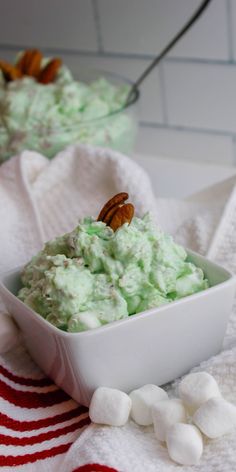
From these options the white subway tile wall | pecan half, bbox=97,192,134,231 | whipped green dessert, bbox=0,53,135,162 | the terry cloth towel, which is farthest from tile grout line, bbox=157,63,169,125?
pecan half, bbox=97,192,134,231

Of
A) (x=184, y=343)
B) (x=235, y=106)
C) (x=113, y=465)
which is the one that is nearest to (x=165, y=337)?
(x=184, y=343)

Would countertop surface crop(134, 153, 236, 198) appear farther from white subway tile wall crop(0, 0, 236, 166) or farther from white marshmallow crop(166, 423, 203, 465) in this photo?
white marshmallow crop(166, 423, 203, 465)

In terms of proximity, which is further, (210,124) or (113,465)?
(210,124)

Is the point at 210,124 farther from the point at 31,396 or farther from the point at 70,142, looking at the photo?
the point at 31,396

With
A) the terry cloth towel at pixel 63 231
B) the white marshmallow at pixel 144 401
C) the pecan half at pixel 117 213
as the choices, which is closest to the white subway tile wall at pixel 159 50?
the terry cloth towel at pixel 63 231

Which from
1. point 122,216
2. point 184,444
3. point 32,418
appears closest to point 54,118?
point 122,216

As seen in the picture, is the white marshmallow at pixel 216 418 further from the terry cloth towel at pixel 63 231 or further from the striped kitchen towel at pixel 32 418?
the striped kitchen towel at pixel 32 418
